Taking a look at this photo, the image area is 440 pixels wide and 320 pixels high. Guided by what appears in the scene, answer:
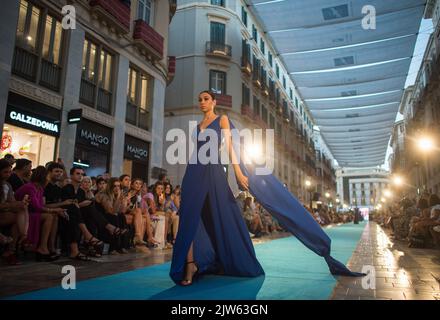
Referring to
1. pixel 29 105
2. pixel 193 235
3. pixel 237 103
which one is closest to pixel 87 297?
pixel 193 235

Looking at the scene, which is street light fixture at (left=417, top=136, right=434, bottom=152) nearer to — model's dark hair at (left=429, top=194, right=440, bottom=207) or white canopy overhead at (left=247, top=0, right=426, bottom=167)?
model's dark hair at (left=429, top=194, right=440, bottom=207)

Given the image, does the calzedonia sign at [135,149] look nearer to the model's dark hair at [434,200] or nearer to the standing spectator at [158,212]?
the standing spectator at [158,212]

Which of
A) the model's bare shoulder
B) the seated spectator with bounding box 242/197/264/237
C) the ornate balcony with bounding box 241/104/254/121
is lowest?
the seated spectator with bounding box 242/197/264/237

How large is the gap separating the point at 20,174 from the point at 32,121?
15.6ft

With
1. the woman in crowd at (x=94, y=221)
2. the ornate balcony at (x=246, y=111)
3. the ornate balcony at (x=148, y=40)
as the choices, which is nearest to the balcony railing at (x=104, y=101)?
the ornate balcony at (x=148, y=40)

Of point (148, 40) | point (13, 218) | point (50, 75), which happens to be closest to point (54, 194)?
point (13, 218)

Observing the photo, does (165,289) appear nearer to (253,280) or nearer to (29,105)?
(253,280)

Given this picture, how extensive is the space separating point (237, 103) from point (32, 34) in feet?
50.9

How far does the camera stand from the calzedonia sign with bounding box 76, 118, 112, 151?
12.4m

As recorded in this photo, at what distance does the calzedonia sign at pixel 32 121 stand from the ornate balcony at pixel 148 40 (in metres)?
5.93

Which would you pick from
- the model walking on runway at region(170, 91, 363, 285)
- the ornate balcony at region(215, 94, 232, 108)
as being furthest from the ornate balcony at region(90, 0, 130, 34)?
the model walking on runway at region(170, 91, 363, 285)

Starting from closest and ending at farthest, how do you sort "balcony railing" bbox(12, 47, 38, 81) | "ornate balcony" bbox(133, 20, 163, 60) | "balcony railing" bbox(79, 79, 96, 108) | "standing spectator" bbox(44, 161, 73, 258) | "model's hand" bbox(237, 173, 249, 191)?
"model's hand" bbox(237, 173, 249, 191)
"standing spectator" bbox(44, 161, 73, 258)
"balcony railing" bbox(12, 47, 38, 81)
"balcony railing" bbox(79, 79, 96, 108)
"ornate balcony" bbox(133, 20, 163, 60)

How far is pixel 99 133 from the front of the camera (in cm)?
1333

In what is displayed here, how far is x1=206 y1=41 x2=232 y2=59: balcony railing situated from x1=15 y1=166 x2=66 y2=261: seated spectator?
19193 mm
